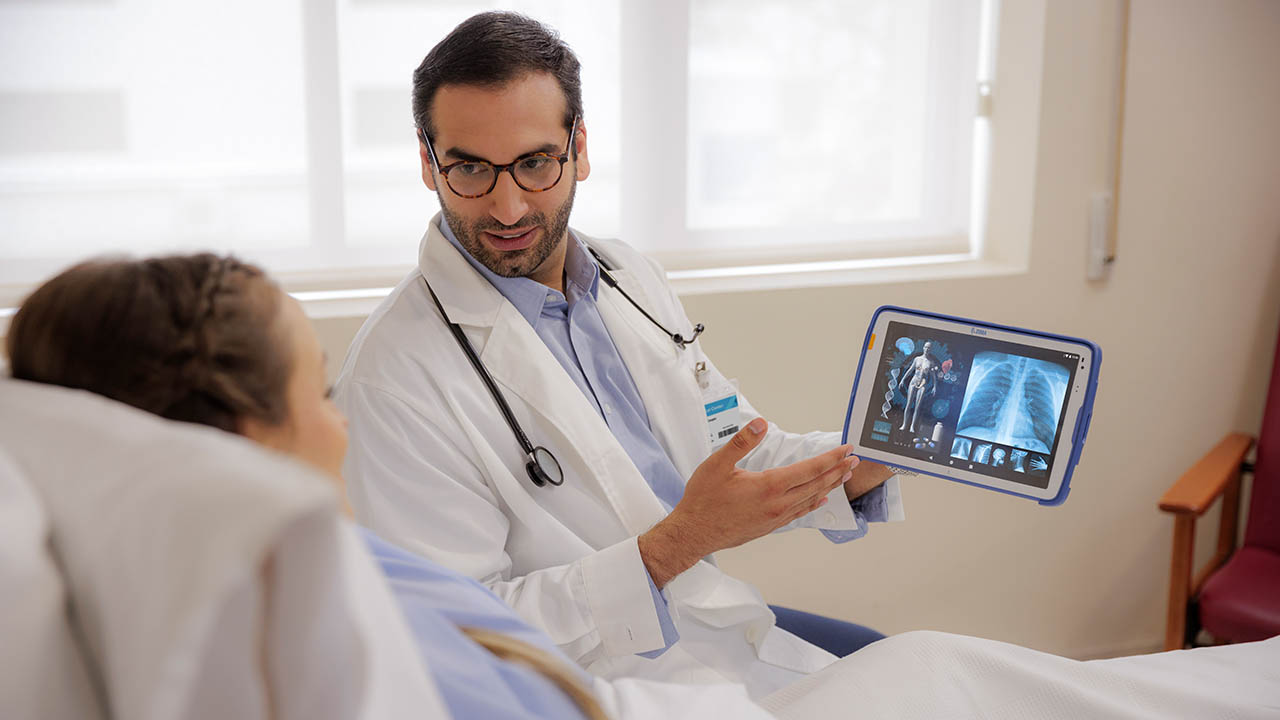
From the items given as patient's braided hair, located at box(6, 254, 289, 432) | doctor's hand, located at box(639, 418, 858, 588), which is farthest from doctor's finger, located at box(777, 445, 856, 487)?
patient's braided hair, located at box(6, 254, 289, 432)

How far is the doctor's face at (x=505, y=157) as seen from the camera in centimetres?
144

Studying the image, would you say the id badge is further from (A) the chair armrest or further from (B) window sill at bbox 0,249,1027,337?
(A) the chair armrest

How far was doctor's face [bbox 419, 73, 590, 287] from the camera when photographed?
56.5 inches

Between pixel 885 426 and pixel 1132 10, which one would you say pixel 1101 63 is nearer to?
pixel 1132 10

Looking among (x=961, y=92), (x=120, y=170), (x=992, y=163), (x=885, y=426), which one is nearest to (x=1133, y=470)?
(x=992, y=163)

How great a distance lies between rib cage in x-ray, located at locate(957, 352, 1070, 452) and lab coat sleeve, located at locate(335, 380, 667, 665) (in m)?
0.48

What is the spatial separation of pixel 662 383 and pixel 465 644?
84 cm

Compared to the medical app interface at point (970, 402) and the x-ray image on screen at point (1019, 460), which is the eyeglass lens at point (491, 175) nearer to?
the medical app interface at point (970, 402)

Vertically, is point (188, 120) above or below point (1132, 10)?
below

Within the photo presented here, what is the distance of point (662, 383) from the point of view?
65.6 inches

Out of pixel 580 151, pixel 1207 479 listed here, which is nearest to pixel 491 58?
pixel 580 151

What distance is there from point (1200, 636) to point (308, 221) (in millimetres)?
2152

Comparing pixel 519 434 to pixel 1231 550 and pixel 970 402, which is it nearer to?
pixel 970 402

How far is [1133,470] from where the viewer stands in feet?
8.81
